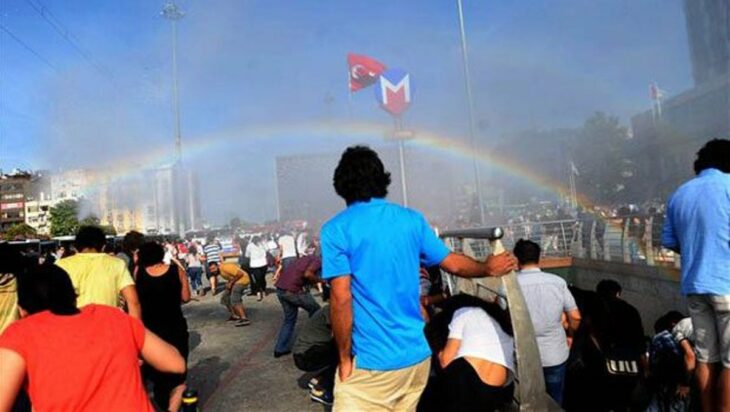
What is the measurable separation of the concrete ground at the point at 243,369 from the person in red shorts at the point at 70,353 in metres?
3.12

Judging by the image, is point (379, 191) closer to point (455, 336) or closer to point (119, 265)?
point (455, 336)

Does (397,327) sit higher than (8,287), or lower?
lower

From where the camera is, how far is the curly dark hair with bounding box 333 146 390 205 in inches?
92.3

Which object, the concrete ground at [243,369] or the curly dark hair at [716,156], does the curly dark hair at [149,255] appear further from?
the curly dark hair at [716,156]

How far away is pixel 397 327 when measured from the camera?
2248 mm

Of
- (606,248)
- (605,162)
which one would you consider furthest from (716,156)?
(605,162)

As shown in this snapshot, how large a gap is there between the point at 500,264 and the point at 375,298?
557mm

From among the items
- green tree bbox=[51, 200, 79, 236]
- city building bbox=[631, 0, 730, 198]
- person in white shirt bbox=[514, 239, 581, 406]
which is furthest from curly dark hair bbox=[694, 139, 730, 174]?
green tree bbox=[51, 200, 79, 236]

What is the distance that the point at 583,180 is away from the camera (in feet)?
142

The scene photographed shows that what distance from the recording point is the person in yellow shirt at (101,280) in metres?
3.82

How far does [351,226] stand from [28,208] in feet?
551

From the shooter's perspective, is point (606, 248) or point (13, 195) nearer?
point (606, 248)

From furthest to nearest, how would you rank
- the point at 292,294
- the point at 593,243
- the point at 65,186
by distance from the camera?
1. the point at 65,186
2. the point at 593,243
3. the point at 292,294

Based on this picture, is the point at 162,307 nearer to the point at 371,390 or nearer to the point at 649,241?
the point at 371,390
